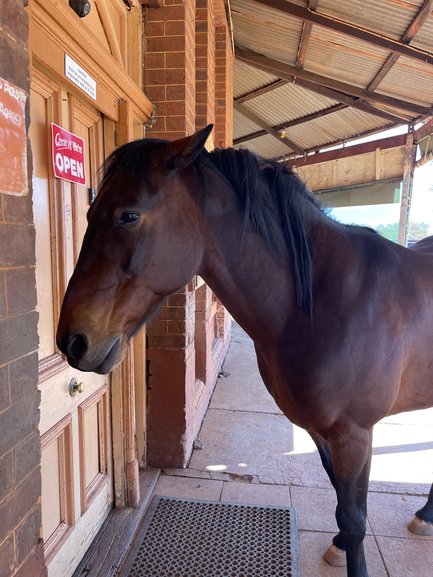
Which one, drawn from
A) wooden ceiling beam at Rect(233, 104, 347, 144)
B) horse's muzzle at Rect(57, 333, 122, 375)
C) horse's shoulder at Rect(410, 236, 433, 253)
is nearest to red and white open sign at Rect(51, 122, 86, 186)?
horse's muzzle at Rect(57, 333, 122, 375)

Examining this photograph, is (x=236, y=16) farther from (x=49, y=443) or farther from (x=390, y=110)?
(x=49, y=443)

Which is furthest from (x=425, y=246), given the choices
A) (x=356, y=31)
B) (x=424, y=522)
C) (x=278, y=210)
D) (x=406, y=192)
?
(x=406, y=192)

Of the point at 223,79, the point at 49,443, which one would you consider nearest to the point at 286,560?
the point at 49,443

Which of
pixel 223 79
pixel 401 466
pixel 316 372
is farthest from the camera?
pixel 223 79

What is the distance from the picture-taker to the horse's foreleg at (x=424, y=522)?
7.78 ft

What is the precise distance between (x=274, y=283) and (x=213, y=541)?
1576 millimetres

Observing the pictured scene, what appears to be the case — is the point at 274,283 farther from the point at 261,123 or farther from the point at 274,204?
the point at 261,123

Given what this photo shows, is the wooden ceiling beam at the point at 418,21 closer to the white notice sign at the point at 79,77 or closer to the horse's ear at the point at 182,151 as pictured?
the white notice sign at the point at 79,77

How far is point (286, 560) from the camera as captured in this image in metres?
2.12

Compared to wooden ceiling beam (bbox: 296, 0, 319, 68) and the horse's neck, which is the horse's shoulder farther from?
wooden ceiling beam (bbox: 296, 0, 319, 68)

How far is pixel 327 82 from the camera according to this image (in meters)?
5.69

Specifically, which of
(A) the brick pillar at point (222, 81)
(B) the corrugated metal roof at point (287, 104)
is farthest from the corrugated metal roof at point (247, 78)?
(A) the brick pillar at point (222, 81)

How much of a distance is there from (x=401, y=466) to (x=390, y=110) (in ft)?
18.5

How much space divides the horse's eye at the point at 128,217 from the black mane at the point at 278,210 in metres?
0.44
